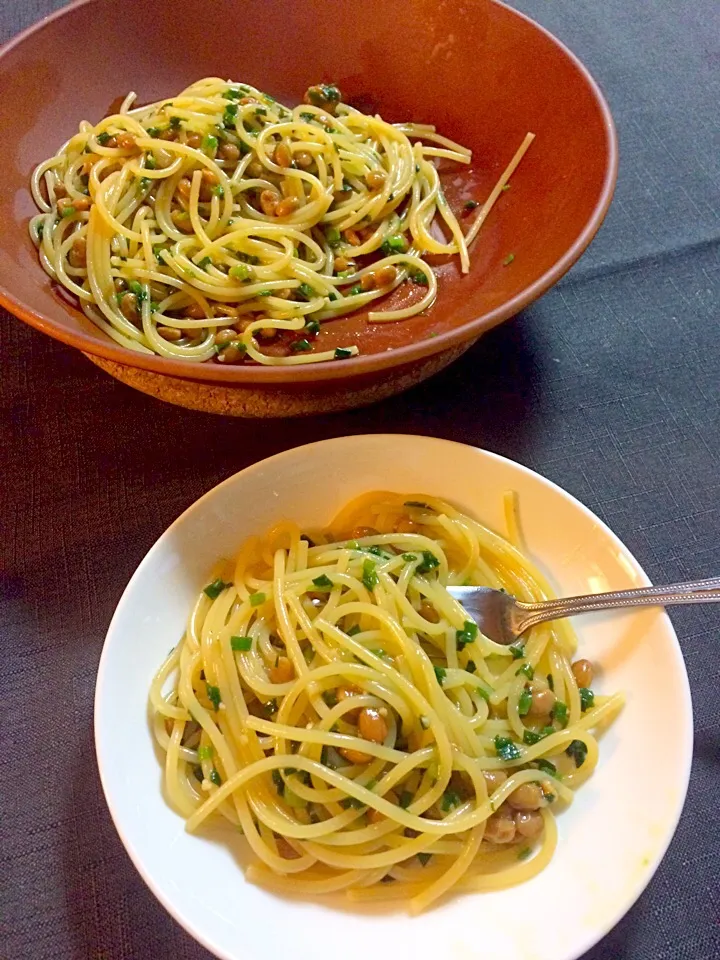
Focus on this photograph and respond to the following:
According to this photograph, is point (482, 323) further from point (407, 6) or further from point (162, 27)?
point (162, 27)

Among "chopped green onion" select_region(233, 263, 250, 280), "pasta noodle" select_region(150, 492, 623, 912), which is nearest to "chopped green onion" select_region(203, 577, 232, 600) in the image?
"pasta noodle" select_region(150, 492, 623, 912)

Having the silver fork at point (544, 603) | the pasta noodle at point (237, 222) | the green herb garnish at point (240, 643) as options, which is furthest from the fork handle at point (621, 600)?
the pasta noodle at point (237, 222)

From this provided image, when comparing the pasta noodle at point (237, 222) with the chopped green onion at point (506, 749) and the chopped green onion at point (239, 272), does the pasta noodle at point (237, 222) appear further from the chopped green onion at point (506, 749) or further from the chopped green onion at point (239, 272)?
the chopped green onion at point (506, 749)

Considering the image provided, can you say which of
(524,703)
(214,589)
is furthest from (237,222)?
→ (524,703)

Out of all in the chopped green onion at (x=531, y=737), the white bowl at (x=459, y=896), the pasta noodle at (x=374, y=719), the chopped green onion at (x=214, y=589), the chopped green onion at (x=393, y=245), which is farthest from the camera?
the chopped green onion at (x=393, y=245)


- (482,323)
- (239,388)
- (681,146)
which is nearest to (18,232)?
(239,388)

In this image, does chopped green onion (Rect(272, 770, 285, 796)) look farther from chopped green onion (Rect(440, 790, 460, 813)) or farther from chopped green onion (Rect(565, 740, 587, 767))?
chopped green onion (Rect(565, 740, 587, 767))
